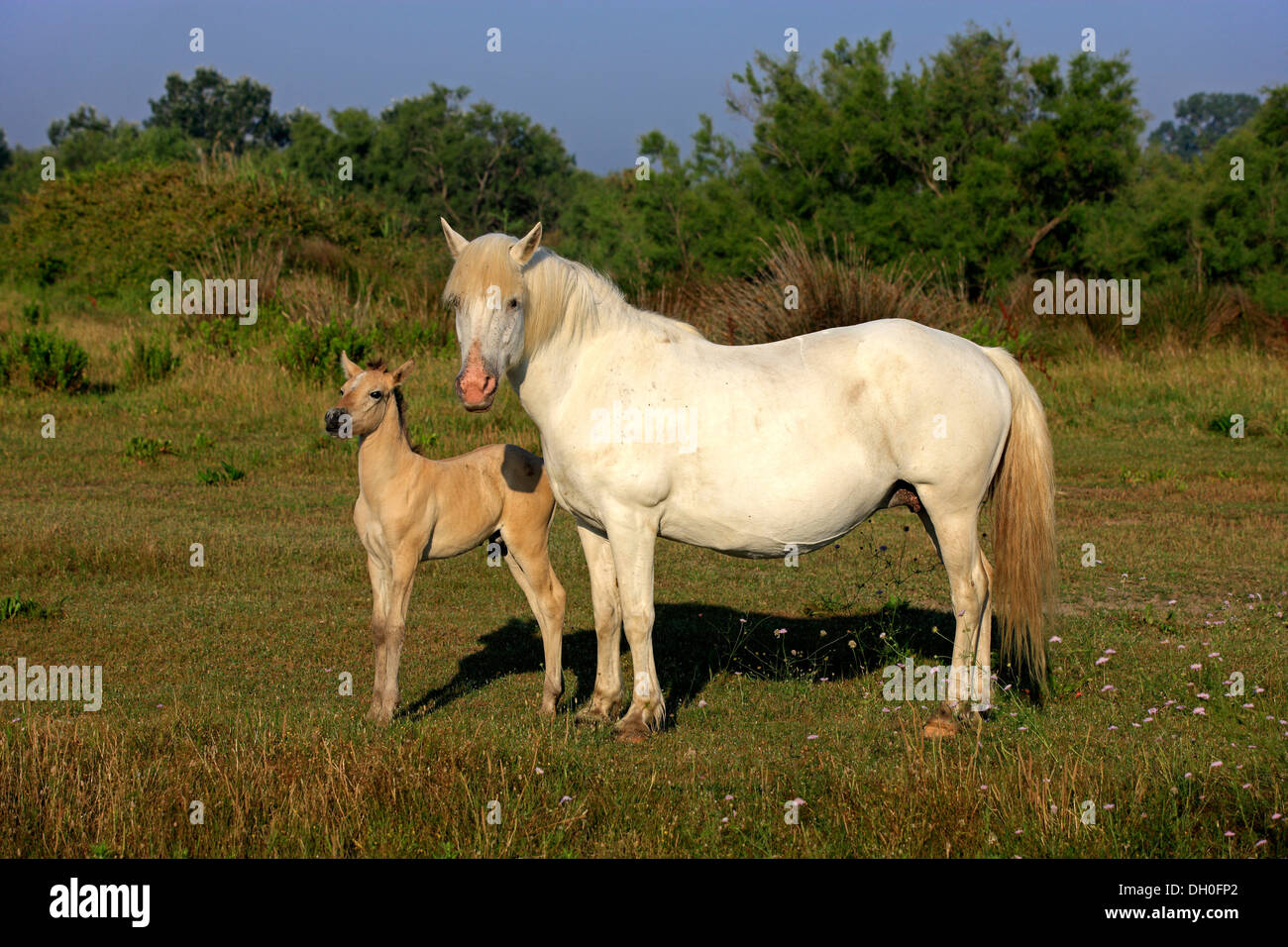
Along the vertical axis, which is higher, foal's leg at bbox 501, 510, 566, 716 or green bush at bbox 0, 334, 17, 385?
green bush at bbox 0, 334, 17, 385

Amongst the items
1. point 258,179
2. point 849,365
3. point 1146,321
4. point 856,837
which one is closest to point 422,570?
point 849,365

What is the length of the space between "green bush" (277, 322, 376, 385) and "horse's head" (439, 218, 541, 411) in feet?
39.8

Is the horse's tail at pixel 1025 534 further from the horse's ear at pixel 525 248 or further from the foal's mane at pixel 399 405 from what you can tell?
the foal's mane at pixel 399 405

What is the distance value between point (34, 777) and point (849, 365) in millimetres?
4105

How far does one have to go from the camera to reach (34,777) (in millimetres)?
4656

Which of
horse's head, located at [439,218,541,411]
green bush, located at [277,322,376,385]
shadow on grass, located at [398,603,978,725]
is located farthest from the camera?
green bush, located at [277,322,376,385]

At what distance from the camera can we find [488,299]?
5387mm

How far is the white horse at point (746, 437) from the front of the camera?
18.9 feet

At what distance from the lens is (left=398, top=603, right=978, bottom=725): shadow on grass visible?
23.6 ft

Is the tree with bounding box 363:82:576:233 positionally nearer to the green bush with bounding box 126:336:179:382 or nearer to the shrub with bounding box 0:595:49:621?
the green bush with bounding box 126:336:179:382

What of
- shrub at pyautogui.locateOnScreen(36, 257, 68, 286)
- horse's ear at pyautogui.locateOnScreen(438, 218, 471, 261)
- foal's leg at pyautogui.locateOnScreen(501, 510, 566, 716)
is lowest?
foal's leg at pyautogui.locateOnScreen(501, 510, 566, 716)

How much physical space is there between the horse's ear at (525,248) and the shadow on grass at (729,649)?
2.61m

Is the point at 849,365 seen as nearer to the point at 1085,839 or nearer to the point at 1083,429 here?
the point at 1085,839

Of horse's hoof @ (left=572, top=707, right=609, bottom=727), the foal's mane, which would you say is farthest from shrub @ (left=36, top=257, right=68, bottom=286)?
horse's hoof @ (left=572, top=707, right=609, bottom=727)
